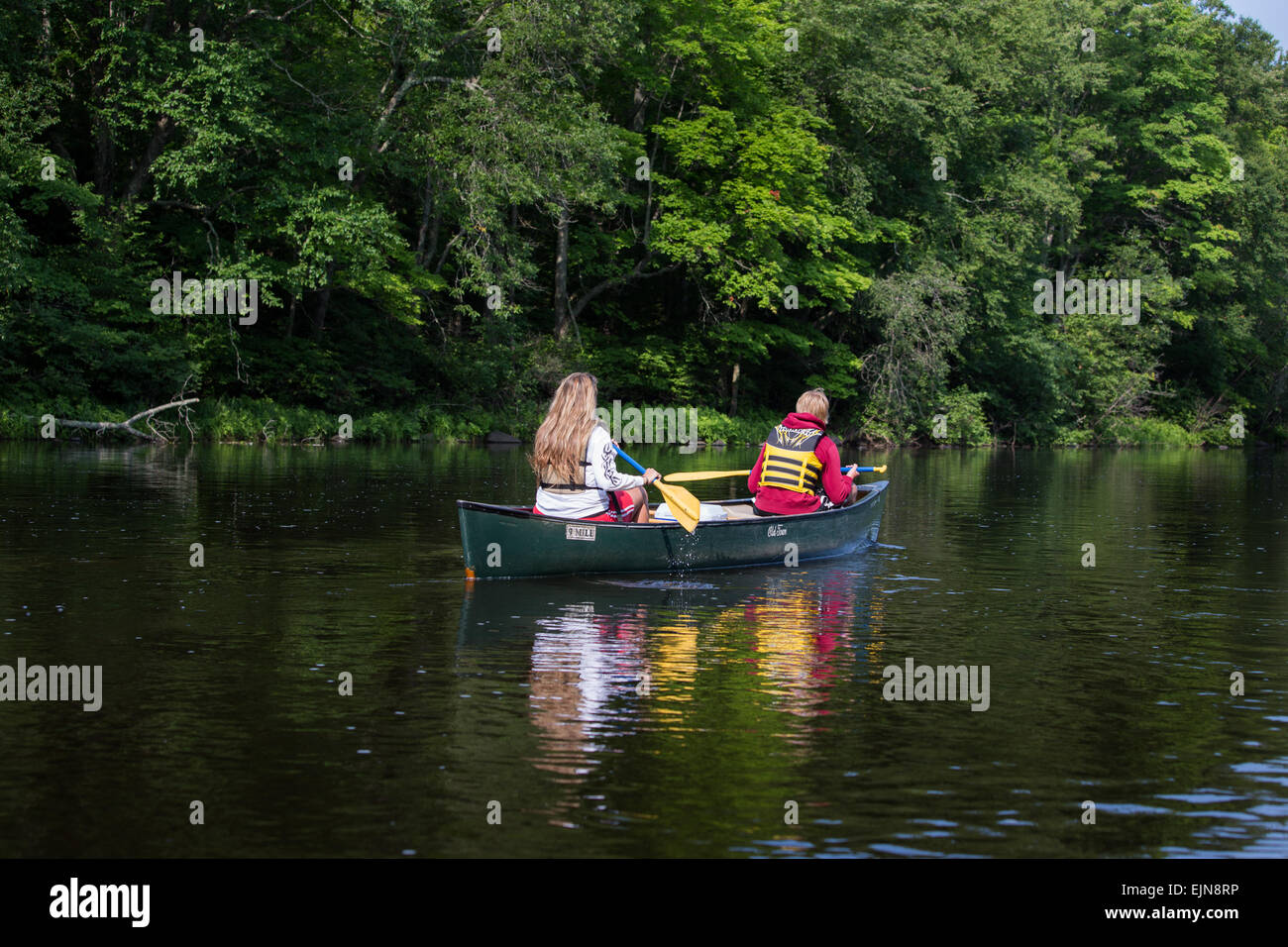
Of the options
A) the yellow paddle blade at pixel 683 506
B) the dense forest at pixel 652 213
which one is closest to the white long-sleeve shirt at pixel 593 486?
the yellow paddle blade at pixel 683 506

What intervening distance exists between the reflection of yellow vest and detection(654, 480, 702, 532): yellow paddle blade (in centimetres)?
146

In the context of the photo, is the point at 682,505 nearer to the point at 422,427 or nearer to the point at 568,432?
the point at 568,432

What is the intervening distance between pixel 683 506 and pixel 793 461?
5.97 ft

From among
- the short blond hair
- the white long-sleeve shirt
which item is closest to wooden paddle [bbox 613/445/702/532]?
the white long-sleeve shirt

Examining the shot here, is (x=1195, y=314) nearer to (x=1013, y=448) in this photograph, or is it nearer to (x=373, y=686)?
(x=1013, y=448)

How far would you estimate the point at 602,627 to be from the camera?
9.87 metres

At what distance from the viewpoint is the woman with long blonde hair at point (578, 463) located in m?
11.4

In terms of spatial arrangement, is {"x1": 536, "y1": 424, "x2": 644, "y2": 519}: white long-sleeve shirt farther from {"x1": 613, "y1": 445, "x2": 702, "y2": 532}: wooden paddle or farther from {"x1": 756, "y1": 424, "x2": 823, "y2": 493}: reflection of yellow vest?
{"x1": 756, "y1": 424, "x2": 823, "y2": 493}: reflection of yellow vest

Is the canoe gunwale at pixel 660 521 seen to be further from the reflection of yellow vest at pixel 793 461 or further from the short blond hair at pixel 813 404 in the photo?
the short blond hair at pixel 813 404

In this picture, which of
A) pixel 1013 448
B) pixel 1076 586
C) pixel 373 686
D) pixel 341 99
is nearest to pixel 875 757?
pixel 373 686

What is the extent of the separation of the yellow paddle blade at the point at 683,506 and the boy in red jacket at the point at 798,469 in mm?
1322

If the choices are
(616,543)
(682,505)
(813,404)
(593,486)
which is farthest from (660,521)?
(813,404)

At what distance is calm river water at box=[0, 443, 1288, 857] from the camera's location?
5426 millimetres
